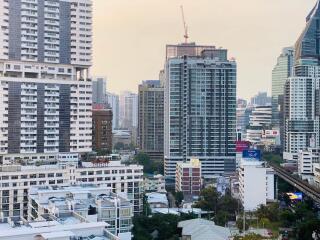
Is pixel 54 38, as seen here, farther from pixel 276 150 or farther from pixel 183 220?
pixel 276 150

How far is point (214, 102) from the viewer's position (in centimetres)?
3594

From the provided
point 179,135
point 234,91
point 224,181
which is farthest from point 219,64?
point 224,181

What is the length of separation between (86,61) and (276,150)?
30406 mm

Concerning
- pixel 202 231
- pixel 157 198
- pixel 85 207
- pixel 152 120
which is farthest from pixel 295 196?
pixel 152 120

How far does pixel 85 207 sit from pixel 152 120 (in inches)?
1200

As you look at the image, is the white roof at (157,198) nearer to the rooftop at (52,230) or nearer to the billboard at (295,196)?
the billboard at (295,196)

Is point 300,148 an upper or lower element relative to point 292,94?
lower

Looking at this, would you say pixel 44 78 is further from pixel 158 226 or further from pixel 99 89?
pixel 99 89

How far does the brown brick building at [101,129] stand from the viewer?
135 ft

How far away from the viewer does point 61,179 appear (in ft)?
77.0

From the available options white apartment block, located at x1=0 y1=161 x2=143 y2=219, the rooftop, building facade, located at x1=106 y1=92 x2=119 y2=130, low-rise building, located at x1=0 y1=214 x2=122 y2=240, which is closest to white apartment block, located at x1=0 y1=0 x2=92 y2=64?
white apartment block, located at x1=0 y1=161 x2=143 y2=219

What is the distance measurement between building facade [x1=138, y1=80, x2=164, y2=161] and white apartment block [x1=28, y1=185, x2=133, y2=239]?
27.8 m

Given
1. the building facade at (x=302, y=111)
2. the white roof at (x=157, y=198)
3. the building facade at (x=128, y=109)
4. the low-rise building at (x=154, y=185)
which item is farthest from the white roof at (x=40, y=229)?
the building facade at (x=128, y=109)

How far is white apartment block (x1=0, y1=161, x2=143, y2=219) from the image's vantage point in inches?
868
